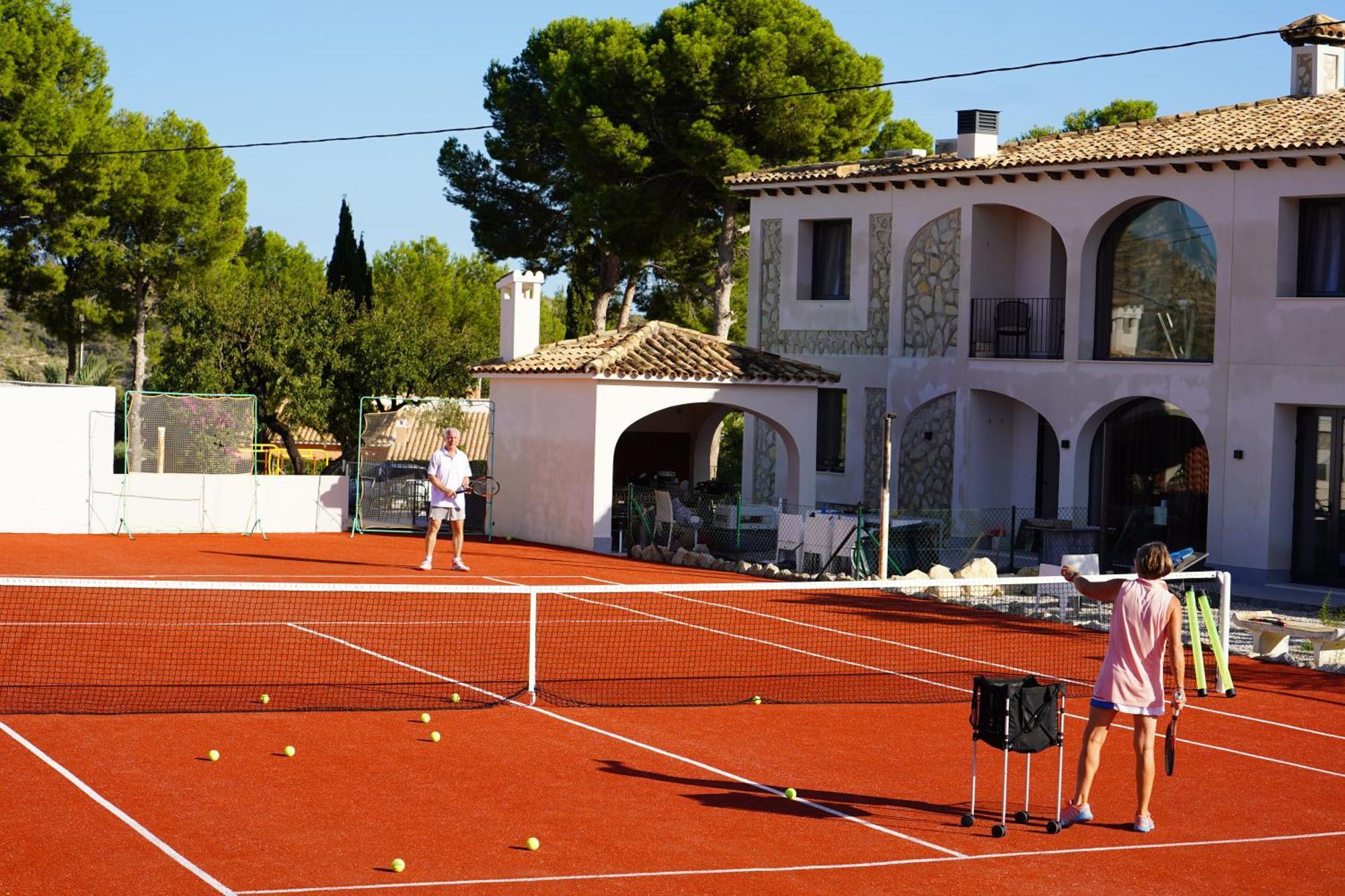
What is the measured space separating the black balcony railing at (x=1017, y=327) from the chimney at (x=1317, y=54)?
5.61 m

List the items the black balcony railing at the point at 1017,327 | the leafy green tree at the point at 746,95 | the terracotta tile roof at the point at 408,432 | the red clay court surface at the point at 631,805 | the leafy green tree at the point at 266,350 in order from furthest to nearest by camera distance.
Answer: the leafy green tree at the point at 746,95 < the leafy green tree at the point at 266,350 < the terracotta tile roof at the point at 408,432 < the black balcony railing at the point at 1017,327 < the red clay court surface at the point at 631,805

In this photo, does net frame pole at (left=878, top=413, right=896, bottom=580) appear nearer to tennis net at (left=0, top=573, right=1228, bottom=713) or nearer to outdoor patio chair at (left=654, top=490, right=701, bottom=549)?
tennis net at (left=0, top=573, right=1228, bottom=713)

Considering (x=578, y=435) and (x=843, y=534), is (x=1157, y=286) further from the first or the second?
(x=578, y=435)

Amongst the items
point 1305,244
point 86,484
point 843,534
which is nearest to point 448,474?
point 843,534

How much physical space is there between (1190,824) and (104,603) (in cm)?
1265

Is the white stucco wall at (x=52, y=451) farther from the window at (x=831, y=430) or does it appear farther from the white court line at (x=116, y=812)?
the white court line at (x=116, y=812)

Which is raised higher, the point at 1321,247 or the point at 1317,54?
the point at 1317,54

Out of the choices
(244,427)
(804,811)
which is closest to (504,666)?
(804,811)

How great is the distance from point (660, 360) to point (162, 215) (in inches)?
966

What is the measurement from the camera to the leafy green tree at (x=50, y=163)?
41.3 meters

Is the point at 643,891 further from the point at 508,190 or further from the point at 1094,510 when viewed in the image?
the point at 508,190

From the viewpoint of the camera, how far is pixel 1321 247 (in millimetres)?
23641

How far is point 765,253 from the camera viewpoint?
Answer: 104ft

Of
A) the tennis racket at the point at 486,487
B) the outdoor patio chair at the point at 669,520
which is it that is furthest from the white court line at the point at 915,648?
the tennis racket at the point at 486,487
